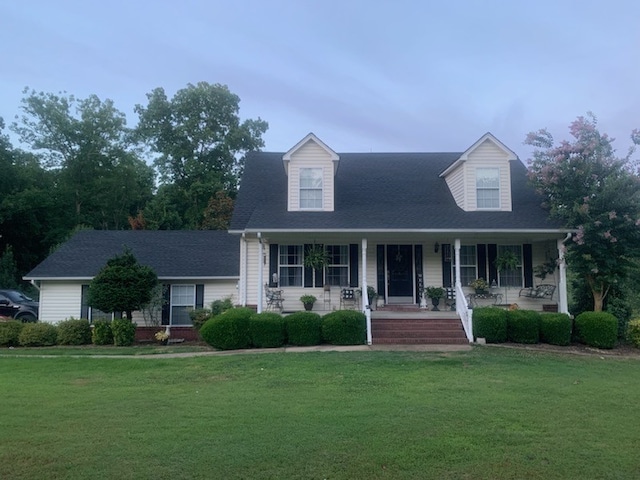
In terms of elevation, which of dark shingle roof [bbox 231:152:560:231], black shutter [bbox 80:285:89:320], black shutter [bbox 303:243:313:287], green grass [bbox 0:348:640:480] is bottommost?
green grass [bbox 0:348:640:480]

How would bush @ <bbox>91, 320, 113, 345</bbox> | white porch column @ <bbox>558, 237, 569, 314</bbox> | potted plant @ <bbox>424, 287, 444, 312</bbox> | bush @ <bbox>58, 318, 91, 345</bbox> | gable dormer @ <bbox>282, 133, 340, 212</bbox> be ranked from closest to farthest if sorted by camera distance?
white porch column @ <bbox>558, 237, 569, 314</bbox> < bush @ <bbox>91, 320, 113, 345</bbox> < bush @ <bbox>58, 318, 91, 345</bbox> < potted plant @ <bbox>424, 287, 444, 312</bbox> < gable dormer @ <bbox>282, 133, 340, 212</bbox>

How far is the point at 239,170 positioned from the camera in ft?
124

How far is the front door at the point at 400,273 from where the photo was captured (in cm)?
1677

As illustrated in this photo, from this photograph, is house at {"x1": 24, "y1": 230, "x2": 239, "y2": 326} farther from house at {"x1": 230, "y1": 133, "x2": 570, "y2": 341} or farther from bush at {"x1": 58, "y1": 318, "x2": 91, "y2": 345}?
house at {"x1": 230, "y1": 133, "x2": 570, "y2": 341}

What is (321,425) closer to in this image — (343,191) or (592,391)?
(592,391)

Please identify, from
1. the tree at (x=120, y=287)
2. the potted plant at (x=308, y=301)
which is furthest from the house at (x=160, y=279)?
the potted plant at (x=308, y=301)

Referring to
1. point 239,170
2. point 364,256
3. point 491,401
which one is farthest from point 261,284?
point 239,170

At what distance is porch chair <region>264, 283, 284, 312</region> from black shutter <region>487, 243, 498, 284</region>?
688 cm

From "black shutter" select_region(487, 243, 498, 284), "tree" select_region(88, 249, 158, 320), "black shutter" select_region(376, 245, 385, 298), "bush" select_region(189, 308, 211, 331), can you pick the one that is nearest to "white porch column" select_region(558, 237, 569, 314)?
"black shutter" select_region(487, 243, 498, 284)

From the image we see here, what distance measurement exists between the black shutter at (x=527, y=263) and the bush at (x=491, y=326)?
3.75 metres

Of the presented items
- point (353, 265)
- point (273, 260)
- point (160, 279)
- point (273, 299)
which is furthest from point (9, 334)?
point (353, 265)

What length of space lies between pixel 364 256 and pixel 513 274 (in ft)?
17.6

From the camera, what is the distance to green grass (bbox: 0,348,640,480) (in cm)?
455

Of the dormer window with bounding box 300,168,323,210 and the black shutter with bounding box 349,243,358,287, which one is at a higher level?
the dormer window with bounding box 300,168,323,210
